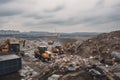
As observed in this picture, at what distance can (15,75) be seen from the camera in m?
18.5

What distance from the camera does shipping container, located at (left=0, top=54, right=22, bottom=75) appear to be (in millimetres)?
17587

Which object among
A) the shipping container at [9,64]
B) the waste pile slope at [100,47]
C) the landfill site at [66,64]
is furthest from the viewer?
the waste pile slope at [100,47]

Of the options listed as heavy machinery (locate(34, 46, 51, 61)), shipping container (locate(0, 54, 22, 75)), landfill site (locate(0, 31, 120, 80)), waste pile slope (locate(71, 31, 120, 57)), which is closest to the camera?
landfill site (locate(0, 31, 120, 80))

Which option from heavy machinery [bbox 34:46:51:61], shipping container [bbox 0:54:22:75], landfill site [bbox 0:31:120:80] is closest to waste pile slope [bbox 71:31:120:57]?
landfill site [bbox 0:31:120:80]

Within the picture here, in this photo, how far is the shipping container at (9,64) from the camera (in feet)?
57.7

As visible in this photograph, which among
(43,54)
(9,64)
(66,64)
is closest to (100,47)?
(43,54)

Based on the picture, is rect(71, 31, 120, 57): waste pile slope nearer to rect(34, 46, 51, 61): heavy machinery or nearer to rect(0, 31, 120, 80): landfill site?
rect(0, 31, 120, 80): landfill site

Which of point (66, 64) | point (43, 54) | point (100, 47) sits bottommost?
point (66, 64)

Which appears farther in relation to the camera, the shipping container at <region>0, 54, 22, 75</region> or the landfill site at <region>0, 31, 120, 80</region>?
the shipping container at <region>0, 54, 22, 75</region>

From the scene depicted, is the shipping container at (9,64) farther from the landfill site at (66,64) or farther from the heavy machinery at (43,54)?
the heavy machinery at (43,54)

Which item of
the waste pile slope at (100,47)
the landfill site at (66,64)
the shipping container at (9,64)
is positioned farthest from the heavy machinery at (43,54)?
the shipping container at (9,64)

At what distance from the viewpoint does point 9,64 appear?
59.6 feet

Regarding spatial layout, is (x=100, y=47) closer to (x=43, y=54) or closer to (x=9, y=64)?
(x=43, y=54)

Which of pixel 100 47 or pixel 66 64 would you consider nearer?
pixel 66 64
